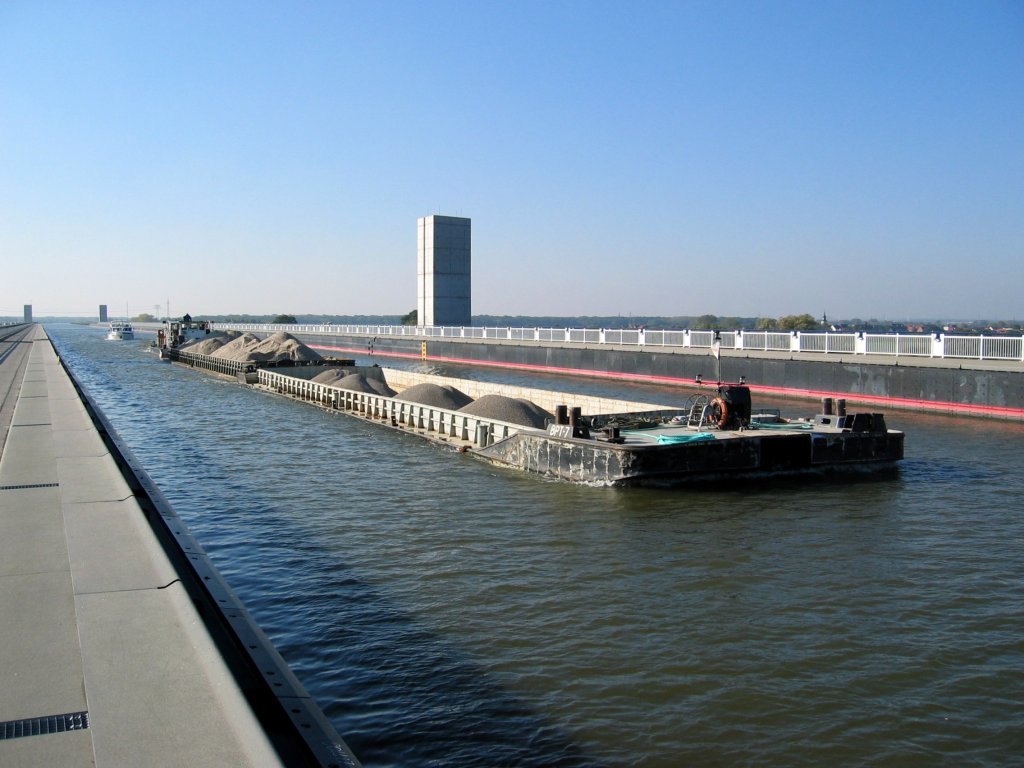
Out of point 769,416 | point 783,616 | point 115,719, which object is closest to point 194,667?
point 115,719

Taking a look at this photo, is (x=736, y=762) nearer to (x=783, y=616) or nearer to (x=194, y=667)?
(x=783, y=616)

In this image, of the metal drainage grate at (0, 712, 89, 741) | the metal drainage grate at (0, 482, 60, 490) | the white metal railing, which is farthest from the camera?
the white metal railing

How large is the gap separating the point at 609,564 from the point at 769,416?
1142 cm

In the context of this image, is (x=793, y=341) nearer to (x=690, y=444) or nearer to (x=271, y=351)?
(x=690, y=444)

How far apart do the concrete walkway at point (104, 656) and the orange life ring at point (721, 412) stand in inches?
531

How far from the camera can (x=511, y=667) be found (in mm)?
9141

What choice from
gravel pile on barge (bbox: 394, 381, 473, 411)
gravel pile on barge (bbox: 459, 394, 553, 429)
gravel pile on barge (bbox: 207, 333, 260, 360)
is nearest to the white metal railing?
gravel pile on barge (bbox: 459, 394, 553, 429)

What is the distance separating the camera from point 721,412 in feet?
68.1

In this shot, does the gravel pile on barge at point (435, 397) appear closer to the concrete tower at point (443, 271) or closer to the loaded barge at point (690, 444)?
the loaded barge at point (690, 444)

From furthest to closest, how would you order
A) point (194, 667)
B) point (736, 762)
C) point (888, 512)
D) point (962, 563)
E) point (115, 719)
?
point (888, 512)
point (962, 563)
point (736, 762)
point (194, 667)
point (115, 719)

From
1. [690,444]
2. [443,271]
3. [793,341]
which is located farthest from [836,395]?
[443,271]

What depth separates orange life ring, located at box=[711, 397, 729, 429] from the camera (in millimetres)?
20688

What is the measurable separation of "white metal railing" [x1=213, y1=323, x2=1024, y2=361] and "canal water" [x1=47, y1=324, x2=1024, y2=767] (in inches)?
307

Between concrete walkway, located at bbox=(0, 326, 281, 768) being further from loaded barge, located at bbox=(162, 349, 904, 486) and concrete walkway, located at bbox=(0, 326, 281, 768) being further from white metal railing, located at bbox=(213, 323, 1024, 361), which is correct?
white metal railing, located at bbox=(213, 323, 1024, 361)
